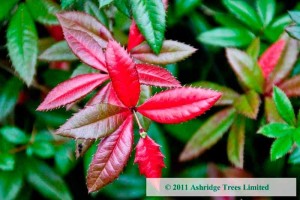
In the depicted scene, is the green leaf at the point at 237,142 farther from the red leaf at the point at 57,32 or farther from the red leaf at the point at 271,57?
the red leaf at the point at 57,32

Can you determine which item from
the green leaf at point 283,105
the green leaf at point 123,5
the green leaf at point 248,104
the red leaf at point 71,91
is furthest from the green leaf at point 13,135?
the green leaf at point 283,105

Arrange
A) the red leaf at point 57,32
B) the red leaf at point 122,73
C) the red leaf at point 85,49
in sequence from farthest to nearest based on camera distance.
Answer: the red leaf at point 57,32 → the red leaf at point 85,49 → the red leaf at point 122,73

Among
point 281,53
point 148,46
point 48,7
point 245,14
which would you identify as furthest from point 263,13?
point 48,7

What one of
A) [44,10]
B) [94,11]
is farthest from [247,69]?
[44,10]

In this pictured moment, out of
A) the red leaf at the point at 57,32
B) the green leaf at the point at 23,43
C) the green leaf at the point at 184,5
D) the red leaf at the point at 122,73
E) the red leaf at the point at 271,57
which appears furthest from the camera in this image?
the green leaf at the point at 184,5

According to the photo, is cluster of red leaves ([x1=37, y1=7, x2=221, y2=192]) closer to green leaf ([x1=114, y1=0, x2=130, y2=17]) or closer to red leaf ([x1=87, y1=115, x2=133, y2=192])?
red leaf ([x1=87, y1=115, x2=133, y2=192])

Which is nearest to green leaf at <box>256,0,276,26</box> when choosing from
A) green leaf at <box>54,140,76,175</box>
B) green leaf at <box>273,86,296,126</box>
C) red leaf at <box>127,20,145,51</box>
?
green leaf at <box>273,86,296,126</box>
